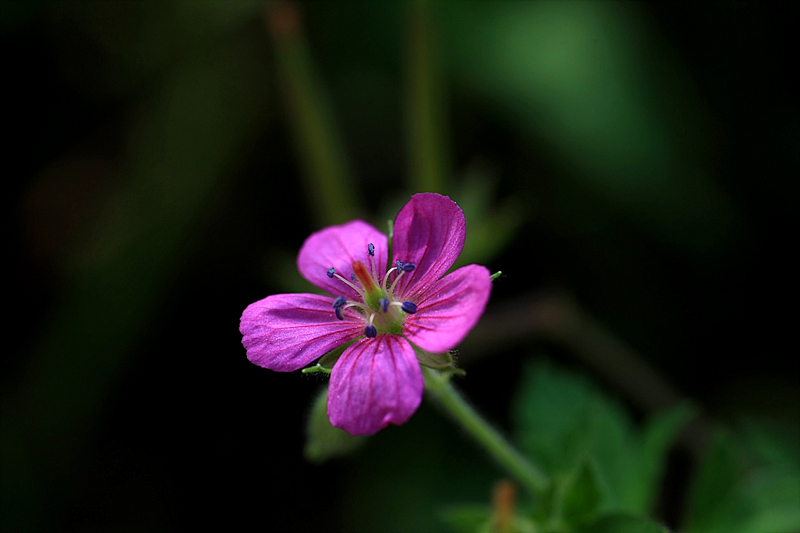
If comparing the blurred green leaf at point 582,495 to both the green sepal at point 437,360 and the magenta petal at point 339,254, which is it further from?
the magenta petal at point 339,254

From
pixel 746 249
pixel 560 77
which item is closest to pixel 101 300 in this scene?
pixel 560 77

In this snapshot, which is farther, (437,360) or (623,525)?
(623,525)

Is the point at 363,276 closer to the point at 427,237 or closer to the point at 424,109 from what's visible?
the point at 427,237

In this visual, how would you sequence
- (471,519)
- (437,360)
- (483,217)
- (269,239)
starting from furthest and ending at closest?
(269,239) < (483,217) < (471,519) < (437,360)

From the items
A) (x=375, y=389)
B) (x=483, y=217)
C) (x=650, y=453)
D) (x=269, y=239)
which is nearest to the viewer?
(x=375, y=389)

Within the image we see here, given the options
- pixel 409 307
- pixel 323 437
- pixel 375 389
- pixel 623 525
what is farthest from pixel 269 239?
pixel 623 525

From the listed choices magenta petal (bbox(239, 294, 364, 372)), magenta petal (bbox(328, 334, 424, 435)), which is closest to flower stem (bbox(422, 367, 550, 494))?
magenta petal (bbox(328, 334, 424, 435))

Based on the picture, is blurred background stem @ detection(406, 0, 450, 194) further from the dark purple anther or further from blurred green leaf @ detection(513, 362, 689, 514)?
the dark purple anther

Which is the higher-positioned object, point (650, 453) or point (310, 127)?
point (310, 127)
